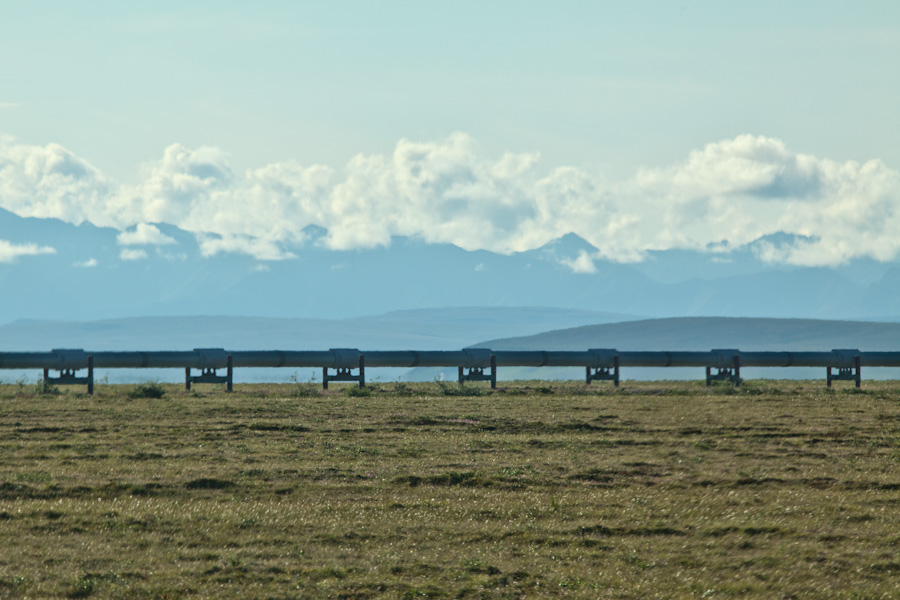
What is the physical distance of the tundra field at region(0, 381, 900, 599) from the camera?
13375 mm

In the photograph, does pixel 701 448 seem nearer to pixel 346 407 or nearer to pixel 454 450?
pixel 454 450

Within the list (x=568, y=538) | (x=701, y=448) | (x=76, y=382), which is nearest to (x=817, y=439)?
(x=701, y=448)

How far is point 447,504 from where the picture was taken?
18.1m

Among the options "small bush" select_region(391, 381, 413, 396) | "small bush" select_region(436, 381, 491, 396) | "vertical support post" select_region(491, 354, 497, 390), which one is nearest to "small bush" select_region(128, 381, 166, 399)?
"small bush" select_region(391, 381, 413, 396)

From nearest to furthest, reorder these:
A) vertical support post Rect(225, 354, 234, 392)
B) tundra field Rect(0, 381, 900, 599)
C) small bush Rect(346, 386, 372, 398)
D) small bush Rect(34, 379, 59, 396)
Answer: tundra field Rect(0, 381, 900, 599), small bush Rect(34, 379, 59, 396), small bush Rect(346, 386, 372, 398), vertical support post Rect(225, 354, 234, 392)

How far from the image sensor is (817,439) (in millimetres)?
26266

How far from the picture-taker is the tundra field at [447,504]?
1338 centimetres

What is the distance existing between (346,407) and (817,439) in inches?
618

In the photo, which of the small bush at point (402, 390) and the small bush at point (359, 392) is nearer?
the small bush at point (359, 392)

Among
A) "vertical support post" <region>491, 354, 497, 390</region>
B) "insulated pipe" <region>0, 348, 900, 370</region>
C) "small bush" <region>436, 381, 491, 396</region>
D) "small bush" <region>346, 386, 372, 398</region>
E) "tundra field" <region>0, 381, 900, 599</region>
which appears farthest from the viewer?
"vertical support post" <region>491, 354, 497, 390</region>

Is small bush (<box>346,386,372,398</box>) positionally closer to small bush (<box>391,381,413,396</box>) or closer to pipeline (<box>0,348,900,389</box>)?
small bush (<box>391,381,413,396</box>)

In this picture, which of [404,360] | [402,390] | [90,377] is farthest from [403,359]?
[90,377]

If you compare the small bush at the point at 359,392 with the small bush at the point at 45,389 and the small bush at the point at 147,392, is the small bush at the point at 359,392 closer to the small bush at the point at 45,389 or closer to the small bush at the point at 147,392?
the small bush at the point at 147,392

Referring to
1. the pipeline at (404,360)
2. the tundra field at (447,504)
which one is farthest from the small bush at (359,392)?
the tundra field at (447,504)
